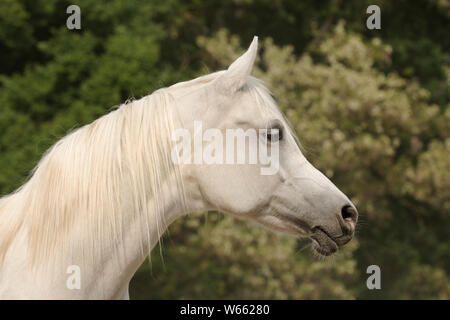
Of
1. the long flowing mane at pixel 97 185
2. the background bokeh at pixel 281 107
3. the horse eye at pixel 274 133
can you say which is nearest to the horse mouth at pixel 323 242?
the horse eye at pixel 274 133

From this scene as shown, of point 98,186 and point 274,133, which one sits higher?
point 274,133

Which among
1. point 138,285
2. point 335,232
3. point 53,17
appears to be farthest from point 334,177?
point 335,232

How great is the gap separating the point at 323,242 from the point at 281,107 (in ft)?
18.6

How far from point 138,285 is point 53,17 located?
3416 mm

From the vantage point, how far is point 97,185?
1.90m

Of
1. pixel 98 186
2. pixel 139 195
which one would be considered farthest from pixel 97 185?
pixel 139 195

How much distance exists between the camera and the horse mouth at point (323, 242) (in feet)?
7.00

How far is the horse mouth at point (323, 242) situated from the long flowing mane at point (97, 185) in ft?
1.70

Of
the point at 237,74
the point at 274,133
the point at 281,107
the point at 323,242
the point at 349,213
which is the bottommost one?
the point at 323,242

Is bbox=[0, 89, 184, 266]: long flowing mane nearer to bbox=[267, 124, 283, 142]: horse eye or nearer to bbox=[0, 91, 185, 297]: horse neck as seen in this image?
bbox=[0, 91, 185, 297]: horse neck

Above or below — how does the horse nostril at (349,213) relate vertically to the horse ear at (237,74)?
below

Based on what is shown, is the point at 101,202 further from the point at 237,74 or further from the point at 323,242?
the point at 323,242

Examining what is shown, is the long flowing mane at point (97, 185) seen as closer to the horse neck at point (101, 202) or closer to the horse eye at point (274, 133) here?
the horse neck at point (101, 202)

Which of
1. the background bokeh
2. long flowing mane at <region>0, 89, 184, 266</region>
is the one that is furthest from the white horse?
the background bokeh
